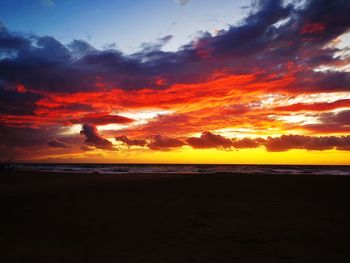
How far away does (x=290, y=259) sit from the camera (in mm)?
7113

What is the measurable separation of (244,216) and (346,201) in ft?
23.7

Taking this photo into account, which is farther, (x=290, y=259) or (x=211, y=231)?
(x=211, y=231)

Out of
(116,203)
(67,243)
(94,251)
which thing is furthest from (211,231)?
(116,203)

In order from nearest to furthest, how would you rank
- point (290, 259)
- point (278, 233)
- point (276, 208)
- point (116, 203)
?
point (290, 259) → point (278, 233) → point (276, 208) → point (116, 203)

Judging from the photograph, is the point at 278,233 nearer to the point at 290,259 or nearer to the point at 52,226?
the point at 290,259

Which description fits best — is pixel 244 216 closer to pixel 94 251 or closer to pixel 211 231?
pixel 211 231

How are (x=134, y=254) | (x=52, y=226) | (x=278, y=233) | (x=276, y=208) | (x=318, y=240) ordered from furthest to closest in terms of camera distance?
(x=276, y=208) → (x=52, y=226) → (x=278, y=233) → (x=318, y=240) → (x=134, y=254)

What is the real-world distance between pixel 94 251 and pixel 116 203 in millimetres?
7344

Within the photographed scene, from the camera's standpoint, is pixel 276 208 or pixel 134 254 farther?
pixel 276 208

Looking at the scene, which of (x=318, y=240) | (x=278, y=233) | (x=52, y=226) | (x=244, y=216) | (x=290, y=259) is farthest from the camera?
(x=244, y=216)

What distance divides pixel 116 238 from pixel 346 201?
12521 mm

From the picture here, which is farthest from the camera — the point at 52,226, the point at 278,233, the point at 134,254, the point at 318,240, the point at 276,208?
the point at 276,208

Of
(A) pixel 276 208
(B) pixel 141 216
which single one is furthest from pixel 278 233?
(B) pixel 141 216

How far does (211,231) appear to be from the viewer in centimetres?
953
